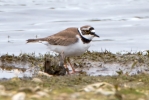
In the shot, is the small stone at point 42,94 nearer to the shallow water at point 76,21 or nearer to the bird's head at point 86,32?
the bird's head at point 86,32

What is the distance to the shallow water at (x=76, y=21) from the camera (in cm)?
1424

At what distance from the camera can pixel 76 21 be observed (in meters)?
18.0

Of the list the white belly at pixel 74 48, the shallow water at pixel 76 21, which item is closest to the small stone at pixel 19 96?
the white belly at pixel 74 48

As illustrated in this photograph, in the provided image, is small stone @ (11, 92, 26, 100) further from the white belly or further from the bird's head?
the bird's head

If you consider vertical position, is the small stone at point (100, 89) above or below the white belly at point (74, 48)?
above

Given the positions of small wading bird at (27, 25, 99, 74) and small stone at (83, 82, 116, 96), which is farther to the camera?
small wading bird at (27, 25, 99, 74)

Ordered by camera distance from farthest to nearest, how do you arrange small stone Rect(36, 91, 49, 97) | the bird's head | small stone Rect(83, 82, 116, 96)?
the bird's head, small stone Rect(83, 82, 116, 96), small stone Rect(36, 91, 49, 97)

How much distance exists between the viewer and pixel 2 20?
59.5 feet

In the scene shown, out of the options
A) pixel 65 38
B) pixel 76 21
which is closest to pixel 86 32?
pixel 65 38

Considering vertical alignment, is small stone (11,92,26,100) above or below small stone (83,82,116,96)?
above

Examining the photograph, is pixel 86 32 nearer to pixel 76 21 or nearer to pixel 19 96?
pixel 19 96

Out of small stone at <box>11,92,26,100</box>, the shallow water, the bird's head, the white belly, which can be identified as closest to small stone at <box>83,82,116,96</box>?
small stone at <box>11,92,26,100</box>

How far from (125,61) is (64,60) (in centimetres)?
152

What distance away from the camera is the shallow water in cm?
1424
